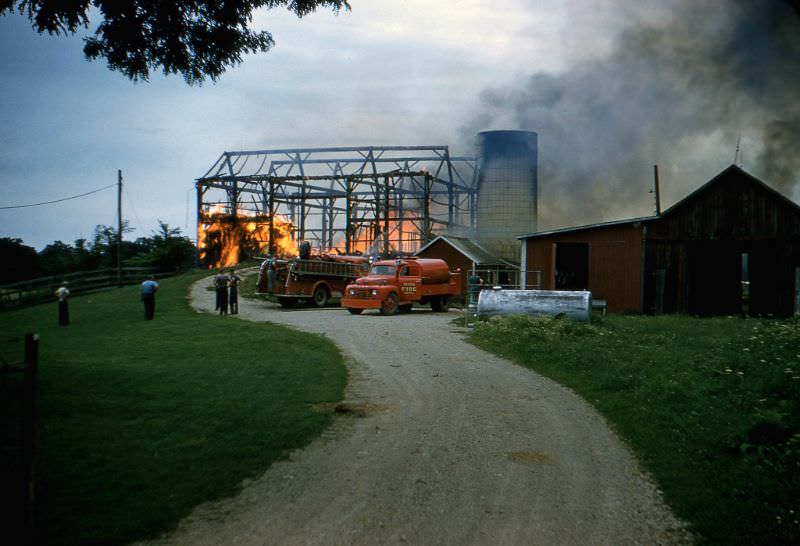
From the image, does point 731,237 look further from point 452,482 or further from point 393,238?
point 393,238

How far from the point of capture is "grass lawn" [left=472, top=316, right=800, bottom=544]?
5.22 m

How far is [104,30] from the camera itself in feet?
22.9

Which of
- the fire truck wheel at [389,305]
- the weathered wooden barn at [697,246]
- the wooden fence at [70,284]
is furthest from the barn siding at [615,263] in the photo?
the wooden fence at [70,284]

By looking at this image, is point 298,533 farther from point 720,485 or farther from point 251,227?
point 251,227

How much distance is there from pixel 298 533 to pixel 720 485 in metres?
3.74

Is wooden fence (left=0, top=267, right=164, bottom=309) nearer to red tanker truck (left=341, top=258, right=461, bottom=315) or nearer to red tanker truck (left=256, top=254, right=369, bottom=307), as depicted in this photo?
red tanker truck (left=256, top=254, right=369, bottom=307)

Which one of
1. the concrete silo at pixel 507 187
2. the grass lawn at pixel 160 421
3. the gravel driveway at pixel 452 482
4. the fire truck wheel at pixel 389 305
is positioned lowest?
the gravel driveway at pixel 452 482

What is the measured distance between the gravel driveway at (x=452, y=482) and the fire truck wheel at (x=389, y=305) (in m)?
15.4

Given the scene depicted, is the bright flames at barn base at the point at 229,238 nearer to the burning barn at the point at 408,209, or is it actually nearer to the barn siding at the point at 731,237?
the burning barn at the point at 408,209

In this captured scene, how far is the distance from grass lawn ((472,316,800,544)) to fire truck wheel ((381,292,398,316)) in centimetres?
913

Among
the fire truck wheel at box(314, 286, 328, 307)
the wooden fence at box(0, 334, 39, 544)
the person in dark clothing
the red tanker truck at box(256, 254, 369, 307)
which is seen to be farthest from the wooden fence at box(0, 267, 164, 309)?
the wooden fence at box(0, 334, 39, 544)

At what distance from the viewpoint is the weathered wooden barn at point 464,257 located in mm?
34188

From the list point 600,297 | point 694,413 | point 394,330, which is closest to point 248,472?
point 694,413

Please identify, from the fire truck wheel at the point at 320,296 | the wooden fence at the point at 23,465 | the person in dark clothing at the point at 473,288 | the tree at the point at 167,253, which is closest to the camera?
the wooden fence at the point at 23,465
